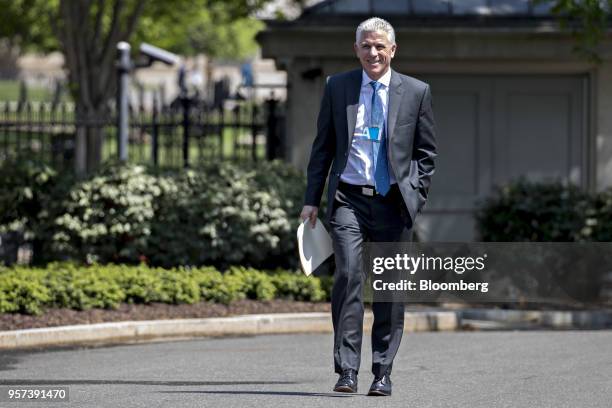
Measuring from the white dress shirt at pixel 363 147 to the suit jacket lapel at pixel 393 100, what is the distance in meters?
0.03

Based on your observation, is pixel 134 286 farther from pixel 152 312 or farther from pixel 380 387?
pixel 380 387

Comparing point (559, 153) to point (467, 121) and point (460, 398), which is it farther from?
point (460, 398)

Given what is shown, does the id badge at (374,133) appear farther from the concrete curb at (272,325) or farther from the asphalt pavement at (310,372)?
the concrete curb at (272,325)

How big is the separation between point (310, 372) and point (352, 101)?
7.37 ft

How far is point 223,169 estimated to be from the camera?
47.6 feet

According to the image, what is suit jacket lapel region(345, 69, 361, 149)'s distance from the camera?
7711 millimetres

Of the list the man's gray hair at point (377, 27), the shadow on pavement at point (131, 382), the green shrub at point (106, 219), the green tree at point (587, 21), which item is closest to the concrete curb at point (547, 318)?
the green tree at point (587, 21)

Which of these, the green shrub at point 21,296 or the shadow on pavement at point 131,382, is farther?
the green shrub at point 21,296

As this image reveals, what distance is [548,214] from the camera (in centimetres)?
1491

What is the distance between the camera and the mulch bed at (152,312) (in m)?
11.6

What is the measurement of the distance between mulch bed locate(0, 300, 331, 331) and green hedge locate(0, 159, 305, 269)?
1.18m

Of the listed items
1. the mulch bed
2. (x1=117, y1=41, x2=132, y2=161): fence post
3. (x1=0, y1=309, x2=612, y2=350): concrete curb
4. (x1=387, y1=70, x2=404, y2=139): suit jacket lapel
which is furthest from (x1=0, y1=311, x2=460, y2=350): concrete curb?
(x1=387, y1=70, x2=404, y2=139): suit jacket lapel

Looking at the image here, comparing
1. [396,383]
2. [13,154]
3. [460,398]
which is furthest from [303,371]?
[13,154]

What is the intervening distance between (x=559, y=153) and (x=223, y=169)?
181 inches
